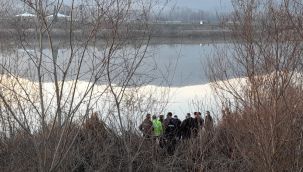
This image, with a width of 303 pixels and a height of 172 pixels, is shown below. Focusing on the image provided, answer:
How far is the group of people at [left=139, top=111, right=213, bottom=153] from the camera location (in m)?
Result: 10.6

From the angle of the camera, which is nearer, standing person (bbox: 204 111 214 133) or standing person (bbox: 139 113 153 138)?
standing person (bbox: 139 113 153 138)

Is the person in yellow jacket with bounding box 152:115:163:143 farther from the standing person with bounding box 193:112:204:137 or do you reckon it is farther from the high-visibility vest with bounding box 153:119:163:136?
the standing person with bounding box 193:112:204:137

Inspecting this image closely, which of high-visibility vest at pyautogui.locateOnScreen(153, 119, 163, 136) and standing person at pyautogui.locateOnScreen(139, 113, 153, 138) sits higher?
standing person at pyautogui.locateOnScreen(139, 113, 153, 138)

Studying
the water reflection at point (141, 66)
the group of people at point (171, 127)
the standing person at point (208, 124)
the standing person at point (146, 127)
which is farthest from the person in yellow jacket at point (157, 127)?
the standing person at point (208, 124)

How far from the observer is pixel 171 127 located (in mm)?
12531

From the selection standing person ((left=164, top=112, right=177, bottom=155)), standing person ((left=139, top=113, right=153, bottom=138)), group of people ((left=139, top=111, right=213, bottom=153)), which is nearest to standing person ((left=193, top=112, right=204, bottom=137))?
group of people ((left=139, top=111, right=213, bottom=153))

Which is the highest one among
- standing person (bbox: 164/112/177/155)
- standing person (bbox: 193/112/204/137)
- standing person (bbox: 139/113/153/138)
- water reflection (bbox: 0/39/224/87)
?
water reflection (bbox: 0/39/224/87)

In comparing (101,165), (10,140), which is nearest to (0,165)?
(10,140)

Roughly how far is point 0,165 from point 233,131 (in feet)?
14.3

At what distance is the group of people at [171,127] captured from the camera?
416 inches

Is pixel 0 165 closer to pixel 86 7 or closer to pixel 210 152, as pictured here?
pixel 86 7

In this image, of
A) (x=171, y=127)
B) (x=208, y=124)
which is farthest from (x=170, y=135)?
(x=208, y=124)

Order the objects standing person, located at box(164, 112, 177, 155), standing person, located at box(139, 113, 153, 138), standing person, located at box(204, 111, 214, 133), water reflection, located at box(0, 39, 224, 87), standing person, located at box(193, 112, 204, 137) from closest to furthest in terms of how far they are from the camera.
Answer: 1. water reflection, located at box(0, 39, 224, 87)
2. standing person, located at box(139, 113, 153, 138)
3. standing person, located at box(204, 111, 214, 133)
4. standing person, located at box(164, 112, 177, 155)
5. standing person, located at box(193, 112, 204, 137)

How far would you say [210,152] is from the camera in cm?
1066
